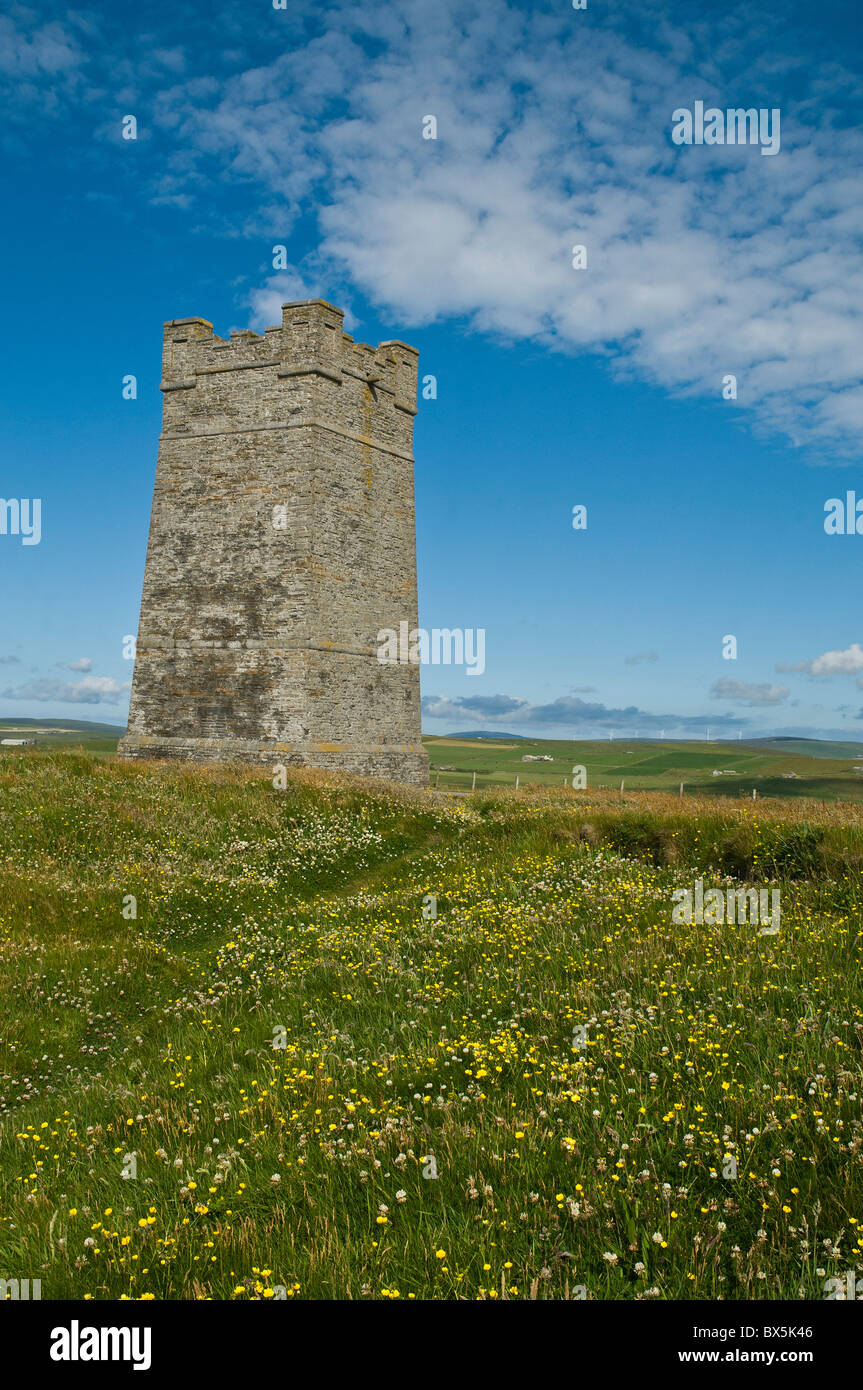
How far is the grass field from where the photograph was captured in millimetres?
4156

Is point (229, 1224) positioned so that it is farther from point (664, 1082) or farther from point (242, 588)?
point (242, 588)

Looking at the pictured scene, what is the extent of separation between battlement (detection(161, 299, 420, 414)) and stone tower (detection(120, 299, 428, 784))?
0.20 feet

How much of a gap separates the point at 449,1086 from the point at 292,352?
27.2 m

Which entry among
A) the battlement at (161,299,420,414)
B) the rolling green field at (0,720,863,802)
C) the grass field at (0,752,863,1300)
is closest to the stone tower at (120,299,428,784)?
the battlement at (161,299,420,414)

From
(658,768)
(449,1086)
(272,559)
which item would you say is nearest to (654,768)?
(658,768)

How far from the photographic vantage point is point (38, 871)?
14.8 meters

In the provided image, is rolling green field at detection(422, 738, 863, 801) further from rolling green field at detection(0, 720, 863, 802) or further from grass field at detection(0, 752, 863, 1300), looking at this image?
grass field at detection(0, 752, 863, 1300)

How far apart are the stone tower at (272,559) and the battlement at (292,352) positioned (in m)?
0.06

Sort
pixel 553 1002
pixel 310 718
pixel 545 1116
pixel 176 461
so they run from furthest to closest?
pixel 176 461 < pixel 310 718 < pixel 553 1002 < pixel 545 1116

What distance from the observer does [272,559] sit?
27.8 m

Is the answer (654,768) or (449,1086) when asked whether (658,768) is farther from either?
(449,1086)

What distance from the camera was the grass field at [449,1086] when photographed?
416 cm
